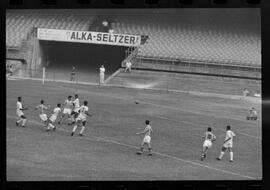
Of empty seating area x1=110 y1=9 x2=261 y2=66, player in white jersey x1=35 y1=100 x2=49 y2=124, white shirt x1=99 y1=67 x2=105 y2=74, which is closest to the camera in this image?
empty seating area x1=110 y1=9 x2=261 y2=66

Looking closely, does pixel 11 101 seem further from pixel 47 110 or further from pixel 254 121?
pixel 254 121

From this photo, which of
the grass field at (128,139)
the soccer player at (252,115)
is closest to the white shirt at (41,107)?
the grass field at (128,139)

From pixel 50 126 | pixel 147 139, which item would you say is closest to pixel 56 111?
pixel 50 126

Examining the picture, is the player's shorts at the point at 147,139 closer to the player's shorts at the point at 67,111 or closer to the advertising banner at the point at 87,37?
the player's shorts at the point at 67,111

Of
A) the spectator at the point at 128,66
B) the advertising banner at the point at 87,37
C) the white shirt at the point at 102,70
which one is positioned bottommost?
the white shirt at the point at 102,70

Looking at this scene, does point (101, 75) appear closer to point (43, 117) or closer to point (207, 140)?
point (43, 117)

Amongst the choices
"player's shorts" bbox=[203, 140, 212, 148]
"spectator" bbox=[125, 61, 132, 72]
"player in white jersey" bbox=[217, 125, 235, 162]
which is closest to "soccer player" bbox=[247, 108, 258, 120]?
"player in white jersey" bbox=[217, 125, 235, 162]

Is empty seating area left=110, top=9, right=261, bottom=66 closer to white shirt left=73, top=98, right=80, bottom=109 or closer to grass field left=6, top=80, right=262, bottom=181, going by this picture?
grass field left=6, top=80, right=262, bottom=181
